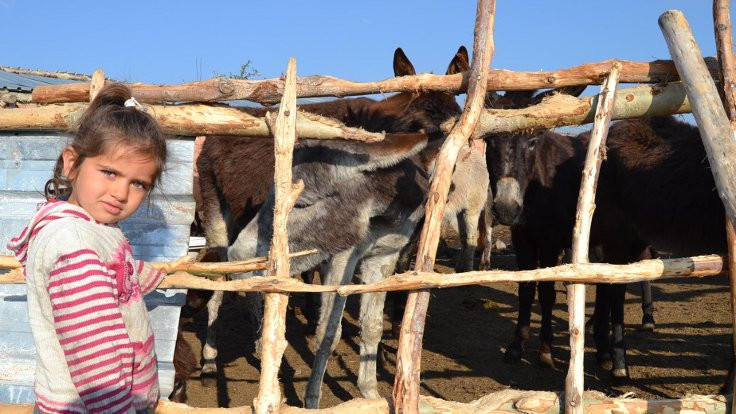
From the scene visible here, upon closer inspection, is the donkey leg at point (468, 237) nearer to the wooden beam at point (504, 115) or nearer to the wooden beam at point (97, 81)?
the wooden beam at point (504, 115)

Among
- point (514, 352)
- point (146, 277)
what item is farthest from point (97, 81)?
point (514, 352)

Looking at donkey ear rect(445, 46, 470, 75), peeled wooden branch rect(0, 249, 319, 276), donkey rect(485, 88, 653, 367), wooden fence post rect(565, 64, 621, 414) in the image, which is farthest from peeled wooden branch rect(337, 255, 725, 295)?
donkey rect(485, 88, 653, 367)

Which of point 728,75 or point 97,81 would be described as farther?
point 97,81

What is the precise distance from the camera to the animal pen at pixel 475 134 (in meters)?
2.69

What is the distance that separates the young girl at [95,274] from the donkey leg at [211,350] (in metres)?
3.79

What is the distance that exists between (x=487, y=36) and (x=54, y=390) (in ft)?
7.14

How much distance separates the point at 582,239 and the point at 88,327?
6.18ft

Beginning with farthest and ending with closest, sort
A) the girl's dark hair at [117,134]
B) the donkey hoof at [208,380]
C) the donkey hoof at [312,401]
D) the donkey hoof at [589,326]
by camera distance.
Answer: the donkey hoof at [589,326] < the donkey hoof at [208,380] < the donkey hoof at [312,401] < the girl's dark hair at [117,134]

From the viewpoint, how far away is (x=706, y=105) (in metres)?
2.72

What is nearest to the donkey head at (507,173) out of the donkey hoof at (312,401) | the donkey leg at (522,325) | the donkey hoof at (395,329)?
the donkey leg at (522,325)

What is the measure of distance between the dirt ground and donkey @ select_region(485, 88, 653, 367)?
1.42 feet

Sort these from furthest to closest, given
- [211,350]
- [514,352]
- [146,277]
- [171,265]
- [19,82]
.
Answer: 1. [19,82]
2. [514,352]
3. [211,350]
4. [171,265]
5. [146,277]

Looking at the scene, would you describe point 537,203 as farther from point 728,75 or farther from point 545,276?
point 545,276

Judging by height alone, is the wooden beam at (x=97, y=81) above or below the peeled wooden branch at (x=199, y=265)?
above
